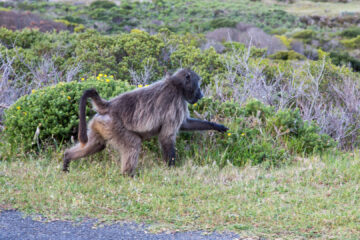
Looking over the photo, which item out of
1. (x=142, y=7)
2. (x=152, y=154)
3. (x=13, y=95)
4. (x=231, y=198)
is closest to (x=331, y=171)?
(x=231, y=198)

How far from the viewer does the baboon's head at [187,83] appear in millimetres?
5609

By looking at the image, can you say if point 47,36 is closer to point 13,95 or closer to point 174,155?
point 13,95

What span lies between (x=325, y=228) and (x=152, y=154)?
2.78m

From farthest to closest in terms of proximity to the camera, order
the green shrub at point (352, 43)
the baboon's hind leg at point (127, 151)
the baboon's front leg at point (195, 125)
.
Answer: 1. the green shrub at point (352, 43)
2. the baboon's front leg at point (195, 125)
3. the baboon's hind leg at point (127, 151)

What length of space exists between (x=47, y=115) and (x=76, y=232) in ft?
9.35

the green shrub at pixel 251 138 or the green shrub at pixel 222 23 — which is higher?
the green shrub at pixel 222 23

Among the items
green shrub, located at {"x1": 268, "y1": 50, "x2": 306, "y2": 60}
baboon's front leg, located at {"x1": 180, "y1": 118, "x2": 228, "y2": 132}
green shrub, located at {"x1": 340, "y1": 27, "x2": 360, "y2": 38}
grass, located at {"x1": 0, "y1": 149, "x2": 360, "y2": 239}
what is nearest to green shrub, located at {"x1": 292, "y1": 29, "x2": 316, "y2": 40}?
green shrub, located at {"x1": 340, "y1": 27, "x2": 360, "y2": 38}

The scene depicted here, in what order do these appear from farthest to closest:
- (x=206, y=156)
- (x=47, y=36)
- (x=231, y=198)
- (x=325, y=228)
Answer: (x=47, y=36), (x=206, y=156), (x=231, y=198), (x=325, y=228)

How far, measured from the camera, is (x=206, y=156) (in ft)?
19.4

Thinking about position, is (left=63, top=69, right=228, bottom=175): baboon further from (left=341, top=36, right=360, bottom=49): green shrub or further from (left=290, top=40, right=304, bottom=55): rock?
(left=341, top=36, right=360, bottom=49): green shrub

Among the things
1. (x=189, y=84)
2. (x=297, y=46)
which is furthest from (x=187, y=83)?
(x=297, y=46)

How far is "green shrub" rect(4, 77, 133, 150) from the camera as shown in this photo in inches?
239

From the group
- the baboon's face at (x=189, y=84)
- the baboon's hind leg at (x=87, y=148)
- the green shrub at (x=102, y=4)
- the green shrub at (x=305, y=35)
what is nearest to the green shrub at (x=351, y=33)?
the green shrub at (x=305, y=35)

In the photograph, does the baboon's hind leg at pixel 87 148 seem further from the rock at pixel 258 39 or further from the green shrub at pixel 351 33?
the green shrub at pixel 351 33
